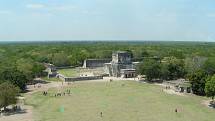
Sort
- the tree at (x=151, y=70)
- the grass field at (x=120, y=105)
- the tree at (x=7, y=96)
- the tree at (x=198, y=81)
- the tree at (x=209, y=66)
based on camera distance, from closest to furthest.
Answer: the grass field at (x=120, y=105)
the tree at (x=7, y=96)
the tree at (x=198, y=81)
the tree at (x=209, y=66)
the tree at (x=151, y=70)

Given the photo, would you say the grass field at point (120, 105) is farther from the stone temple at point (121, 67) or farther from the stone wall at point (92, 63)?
the stone wall at point (92, 63)

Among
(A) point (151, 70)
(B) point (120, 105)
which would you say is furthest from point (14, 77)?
(A) point (151, 70)

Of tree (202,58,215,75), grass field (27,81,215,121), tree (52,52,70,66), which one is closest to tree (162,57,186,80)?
tree (202,58,215,75)

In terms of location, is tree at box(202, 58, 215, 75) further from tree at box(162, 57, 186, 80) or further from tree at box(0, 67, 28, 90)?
tree at box(0, 67, 28, 90)

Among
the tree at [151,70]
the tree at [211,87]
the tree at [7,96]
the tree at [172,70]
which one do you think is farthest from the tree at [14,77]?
the tree at [211,87]

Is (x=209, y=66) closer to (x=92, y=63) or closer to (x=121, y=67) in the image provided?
(x=121, y=67)
